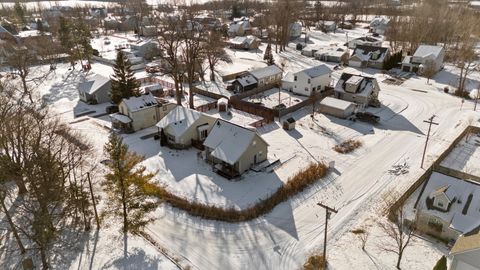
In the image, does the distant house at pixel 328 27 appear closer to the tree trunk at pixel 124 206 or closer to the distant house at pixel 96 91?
the distant house at pixel 96 91

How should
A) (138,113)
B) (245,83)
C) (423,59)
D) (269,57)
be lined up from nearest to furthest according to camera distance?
(138,113)
(245,83)
(423,59)
(269,57)

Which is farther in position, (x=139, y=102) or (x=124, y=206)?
(x=139, y=102)

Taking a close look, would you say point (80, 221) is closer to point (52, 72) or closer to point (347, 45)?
point (52, 72)

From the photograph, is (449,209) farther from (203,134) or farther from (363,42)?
(363,42)

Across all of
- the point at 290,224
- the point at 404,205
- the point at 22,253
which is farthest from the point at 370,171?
the point at 22,253

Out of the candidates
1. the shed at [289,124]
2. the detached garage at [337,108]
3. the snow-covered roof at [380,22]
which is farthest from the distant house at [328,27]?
the shed at [289,124]

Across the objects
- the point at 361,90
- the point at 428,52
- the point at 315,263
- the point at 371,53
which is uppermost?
the point at 428,52

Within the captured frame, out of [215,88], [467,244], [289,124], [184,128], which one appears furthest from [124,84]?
[467,244]
